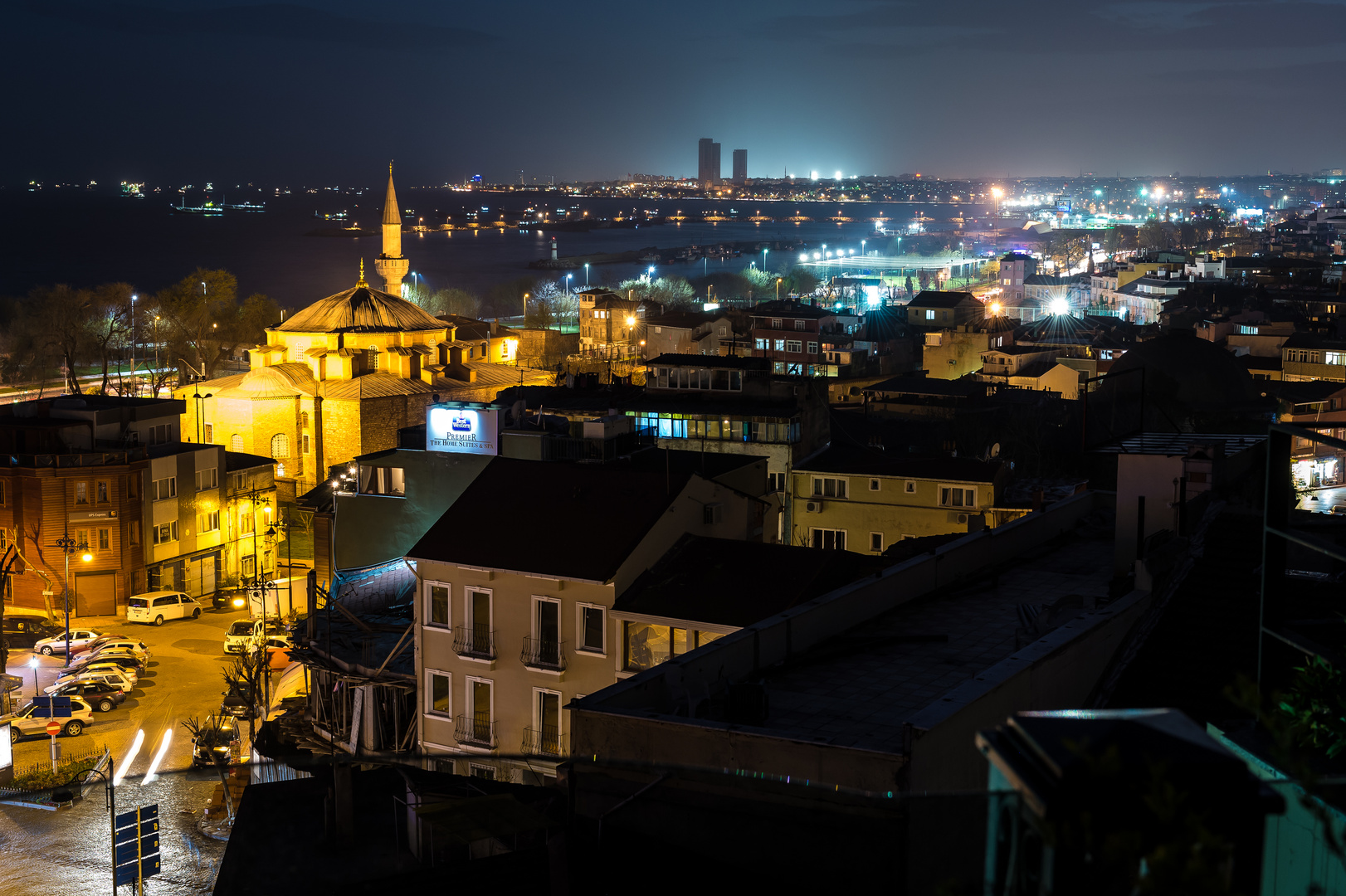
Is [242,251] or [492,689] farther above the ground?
[242,251]

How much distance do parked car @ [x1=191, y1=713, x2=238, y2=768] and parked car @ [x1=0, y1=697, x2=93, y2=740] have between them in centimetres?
141

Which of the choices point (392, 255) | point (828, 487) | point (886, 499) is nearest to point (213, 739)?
point (828, 487)

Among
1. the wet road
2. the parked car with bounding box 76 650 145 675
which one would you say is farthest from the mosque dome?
the parked car with bounding box 76 650 145 675

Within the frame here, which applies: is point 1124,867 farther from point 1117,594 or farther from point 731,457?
point 731,457

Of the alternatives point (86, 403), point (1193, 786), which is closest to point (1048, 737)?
point (1193, 786)

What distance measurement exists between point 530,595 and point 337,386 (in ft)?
72.6

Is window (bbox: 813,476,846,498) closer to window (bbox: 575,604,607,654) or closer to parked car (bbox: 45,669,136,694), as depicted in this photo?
window (bbox: 575,604,607,654)

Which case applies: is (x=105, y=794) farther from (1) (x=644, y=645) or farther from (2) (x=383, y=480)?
(1) (x=644, y=645)

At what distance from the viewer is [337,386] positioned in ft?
104

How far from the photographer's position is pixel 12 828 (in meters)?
10.7

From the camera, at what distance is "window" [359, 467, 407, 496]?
1461 centimetres

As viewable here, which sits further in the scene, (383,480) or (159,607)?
(159,607)

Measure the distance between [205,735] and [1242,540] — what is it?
11.5 metres

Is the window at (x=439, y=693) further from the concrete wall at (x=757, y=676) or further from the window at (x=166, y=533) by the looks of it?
the window at (x=166, y=533)
